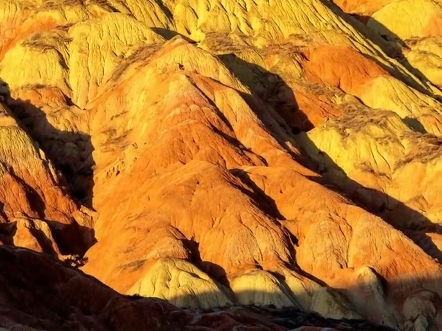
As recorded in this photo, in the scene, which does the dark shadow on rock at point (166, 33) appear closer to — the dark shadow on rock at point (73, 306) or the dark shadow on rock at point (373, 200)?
the dark shadow on rock at point (373, 200)

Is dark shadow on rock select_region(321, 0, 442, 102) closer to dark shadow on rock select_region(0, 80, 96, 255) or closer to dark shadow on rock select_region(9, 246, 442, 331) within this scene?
dark shadow on rock select_region(0, 80, 96, 255)

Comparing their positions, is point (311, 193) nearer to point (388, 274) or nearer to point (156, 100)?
point (388, 274)

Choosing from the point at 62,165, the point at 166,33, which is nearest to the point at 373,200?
the point at 62,165

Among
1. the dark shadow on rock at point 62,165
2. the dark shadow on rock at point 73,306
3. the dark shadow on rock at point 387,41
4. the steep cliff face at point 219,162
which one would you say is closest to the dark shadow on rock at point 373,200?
the steep cliff face at point 219,162

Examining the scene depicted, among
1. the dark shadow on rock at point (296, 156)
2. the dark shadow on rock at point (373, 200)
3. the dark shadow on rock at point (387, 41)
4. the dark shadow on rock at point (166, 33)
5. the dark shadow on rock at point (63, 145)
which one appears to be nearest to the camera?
the dark shadow on rock at point (296, 156)

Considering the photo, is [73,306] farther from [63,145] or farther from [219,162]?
[63,145]

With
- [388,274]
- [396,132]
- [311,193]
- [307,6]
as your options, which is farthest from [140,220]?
[307,6]

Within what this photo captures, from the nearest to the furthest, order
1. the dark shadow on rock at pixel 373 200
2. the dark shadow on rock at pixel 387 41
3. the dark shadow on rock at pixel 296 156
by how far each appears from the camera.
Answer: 1. the dark shadow on rock at pixel 296 156
2. the dark shadow on rock at pixel 373 200
3. the dark shadow on rock at pixel 387 41

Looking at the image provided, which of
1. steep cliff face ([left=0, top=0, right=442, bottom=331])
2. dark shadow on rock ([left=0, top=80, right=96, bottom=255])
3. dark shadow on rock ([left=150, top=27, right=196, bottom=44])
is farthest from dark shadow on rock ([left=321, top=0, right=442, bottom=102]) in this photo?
dark shadow on rock ([left=0, top=80, right=96, bottom=255])

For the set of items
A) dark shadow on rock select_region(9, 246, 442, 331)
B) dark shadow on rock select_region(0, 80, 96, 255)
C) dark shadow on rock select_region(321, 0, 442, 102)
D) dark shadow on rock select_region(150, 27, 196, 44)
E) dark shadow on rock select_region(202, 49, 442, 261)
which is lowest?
dark shadow on rock select_region(0, 80, 96, 255)
